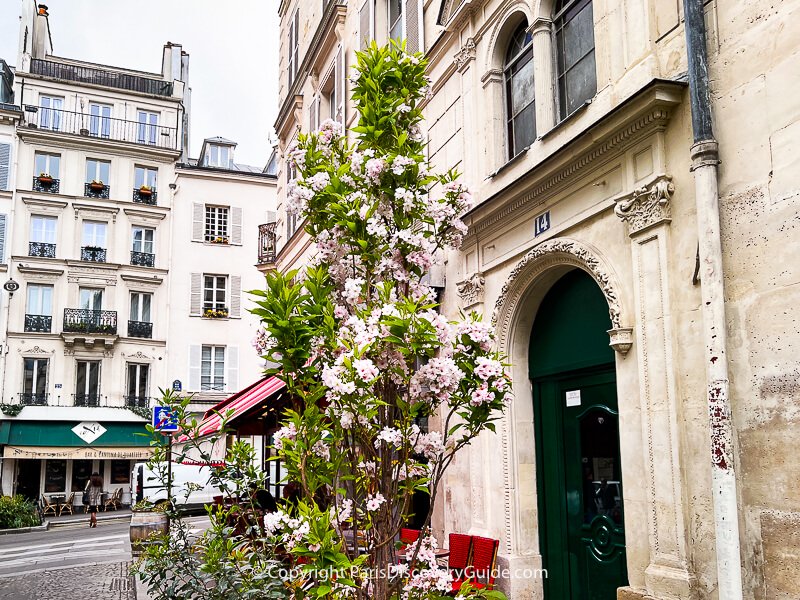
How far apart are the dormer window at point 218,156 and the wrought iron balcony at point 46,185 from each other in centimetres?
740

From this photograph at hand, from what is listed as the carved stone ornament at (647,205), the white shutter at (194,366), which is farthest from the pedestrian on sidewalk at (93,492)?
the carved stone ornament at (647,205)

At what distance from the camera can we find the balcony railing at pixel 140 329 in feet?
97.9

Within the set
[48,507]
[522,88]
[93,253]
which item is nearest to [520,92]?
[522,88]

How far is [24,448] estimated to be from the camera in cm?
2681

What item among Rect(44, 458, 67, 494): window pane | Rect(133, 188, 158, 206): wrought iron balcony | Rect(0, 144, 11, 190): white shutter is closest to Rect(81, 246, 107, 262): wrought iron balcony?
Rect(133, 188, 158, 206): wrought iron balcony

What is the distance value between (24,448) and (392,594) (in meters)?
26.1

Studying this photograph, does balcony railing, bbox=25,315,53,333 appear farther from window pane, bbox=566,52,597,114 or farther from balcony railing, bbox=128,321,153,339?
window pane, bbox=566,52,597,114

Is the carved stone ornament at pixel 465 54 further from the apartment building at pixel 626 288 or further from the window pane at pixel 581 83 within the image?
the window pane at pixel 581 83

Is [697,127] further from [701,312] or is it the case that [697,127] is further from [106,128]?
[106,128]

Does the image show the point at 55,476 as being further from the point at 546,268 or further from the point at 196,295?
the point at 546,268

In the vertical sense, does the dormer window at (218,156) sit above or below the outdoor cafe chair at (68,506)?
above

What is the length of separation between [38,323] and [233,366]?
7.44 meters

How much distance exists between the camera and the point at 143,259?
3061cm

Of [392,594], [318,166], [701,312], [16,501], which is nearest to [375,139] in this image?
[318,166]
